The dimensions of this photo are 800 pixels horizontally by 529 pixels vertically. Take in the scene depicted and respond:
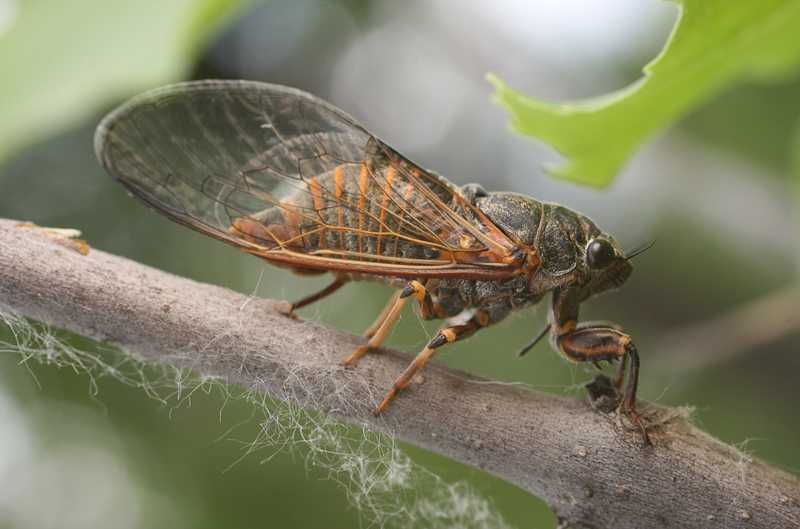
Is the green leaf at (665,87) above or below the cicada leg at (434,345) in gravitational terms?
above

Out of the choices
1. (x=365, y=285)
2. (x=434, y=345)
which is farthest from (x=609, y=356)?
(x=365, y=285)

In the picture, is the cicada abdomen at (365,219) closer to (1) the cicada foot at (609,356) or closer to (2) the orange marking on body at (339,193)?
(2) the orange marking on body at (339,193)

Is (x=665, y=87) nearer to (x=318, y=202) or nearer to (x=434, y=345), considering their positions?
(x=434, y=345)

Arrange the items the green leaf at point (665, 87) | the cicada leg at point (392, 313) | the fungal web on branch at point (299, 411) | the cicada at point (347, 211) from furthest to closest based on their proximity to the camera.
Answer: the cicada at point (347, 211)
the cicada leg at point (392, 313)
the fungal web on branch at point (299, 411)
the green leaf at point (665, 87)

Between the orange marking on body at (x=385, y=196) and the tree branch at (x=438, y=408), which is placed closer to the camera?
the tree branch at (x=438, y=408)

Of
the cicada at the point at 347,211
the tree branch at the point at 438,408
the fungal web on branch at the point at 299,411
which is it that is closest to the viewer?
the tree branch at the point at 438,408

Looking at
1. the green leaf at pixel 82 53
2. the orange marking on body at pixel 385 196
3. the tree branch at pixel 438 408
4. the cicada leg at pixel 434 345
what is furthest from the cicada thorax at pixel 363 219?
the green leaf at pixel 82 53

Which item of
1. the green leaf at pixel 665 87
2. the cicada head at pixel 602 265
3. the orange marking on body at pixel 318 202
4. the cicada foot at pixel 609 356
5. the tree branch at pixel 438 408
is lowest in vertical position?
the tree branch at pixel 438 408

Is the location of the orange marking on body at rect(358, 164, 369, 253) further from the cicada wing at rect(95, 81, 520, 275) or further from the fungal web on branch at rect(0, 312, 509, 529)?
the fungal web on branch at rect(0, 312, 509, 529)
